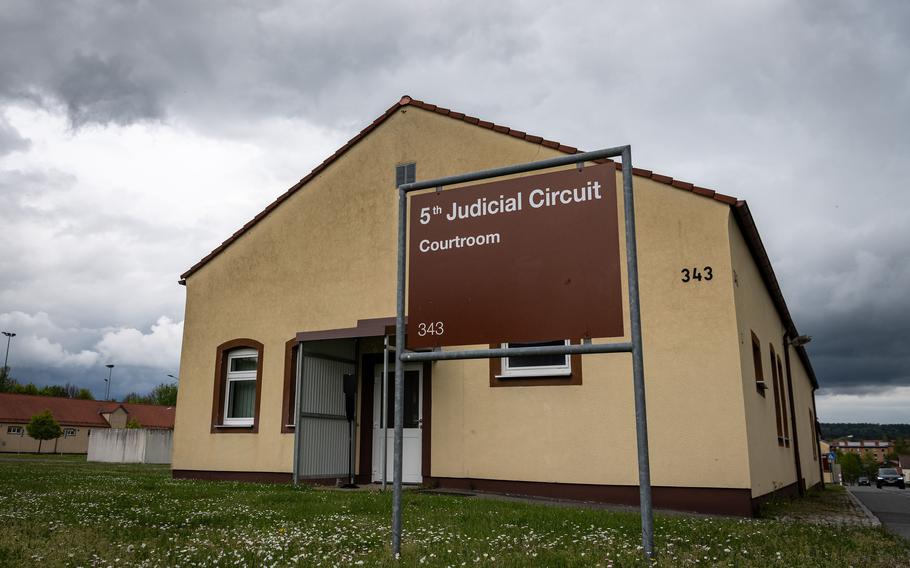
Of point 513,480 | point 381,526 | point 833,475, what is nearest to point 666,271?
point 513,480

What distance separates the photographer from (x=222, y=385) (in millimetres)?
13914

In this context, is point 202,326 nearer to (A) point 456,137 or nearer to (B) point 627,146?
(A) point 456,137

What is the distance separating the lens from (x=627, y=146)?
5.26 m

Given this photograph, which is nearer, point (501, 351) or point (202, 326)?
point (501, 351)

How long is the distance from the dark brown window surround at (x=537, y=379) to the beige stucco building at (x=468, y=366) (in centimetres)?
2

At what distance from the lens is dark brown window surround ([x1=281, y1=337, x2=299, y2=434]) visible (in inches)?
505

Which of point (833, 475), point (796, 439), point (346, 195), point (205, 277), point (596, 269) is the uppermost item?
point (346, 195)

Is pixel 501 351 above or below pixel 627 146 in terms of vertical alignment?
below

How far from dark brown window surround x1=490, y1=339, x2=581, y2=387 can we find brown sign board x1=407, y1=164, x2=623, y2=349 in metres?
4.70

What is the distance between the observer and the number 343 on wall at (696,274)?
965cm

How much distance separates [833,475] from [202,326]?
3834 centimetres

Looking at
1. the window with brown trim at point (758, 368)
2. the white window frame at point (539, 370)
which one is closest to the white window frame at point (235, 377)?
the white window frame at point (539, 370)

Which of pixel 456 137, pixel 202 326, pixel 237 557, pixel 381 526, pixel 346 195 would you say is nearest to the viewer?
pixel 237 557

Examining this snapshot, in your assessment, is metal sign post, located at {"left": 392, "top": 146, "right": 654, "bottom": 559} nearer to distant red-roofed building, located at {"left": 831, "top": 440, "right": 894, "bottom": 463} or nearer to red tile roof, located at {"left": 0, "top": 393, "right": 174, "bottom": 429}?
red tile roof, located at {"left": 0, "top": 393, "right": 174, "bottom": 429}
